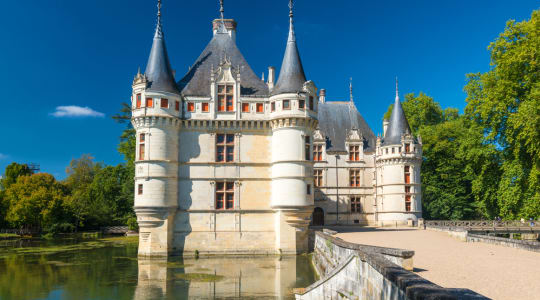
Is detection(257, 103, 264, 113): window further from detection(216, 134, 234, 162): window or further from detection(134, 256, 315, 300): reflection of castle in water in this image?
detection(134, 256, 315, 300): reflection of castle in water

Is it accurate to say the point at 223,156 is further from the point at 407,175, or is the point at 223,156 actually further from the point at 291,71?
the point at 407,175

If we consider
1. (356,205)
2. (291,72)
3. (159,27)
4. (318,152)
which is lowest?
(356,205)

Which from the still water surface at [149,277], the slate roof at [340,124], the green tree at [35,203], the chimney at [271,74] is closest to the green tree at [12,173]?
the green tree at [35,203]

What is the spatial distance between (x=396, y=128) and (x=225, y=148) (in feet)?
53.5

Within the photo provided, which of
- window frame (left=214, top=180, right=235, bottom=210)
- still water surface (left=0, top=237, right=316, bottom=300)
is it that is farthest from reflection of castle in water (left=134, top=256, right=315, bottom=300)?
window frame (left=214, top=180, right=235, bottom=210)

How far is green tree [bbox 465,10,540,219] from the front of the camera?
2172cm

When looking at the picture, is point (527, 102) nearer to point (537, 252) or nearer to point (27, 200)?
point (537, 252)

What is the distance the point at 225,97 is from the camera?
82.1 feet

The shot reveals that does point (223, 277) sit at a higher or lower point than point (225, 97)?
lower

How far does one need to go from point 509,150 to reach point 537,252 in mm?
11126

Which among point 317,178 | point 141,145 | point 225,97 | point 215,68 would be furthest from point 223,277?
point 317,178

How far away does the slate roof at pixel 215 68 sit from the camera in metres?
25.6

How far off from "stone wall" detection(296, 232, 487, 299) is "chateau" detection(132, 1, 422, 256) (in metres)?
7.31

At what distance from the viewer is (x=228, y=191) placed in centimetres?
2480
